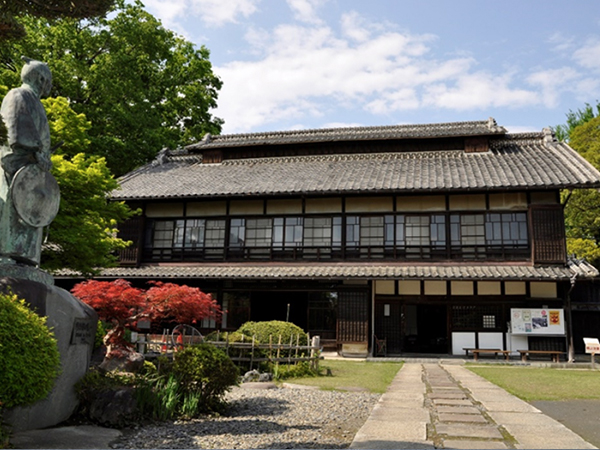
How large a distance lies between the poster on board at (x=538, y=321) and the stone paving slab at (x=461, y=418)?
12.0 m

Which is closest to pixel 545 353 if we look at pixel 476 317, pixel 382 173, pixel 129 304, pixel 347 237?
pixel 476 317

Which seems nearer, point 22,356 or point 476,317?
point 22,356

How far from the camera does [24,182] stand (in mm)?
6023

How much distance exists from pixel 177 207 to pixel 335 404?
1528 centimetres

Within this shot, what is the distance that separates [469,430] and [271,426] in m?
2.38

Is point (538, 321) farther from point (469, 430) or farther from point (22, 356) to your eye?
point (22, 356)

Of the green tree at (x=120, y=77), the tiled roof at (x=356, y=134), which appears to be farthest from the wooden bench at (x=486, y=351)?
the green tree at (x=120, y=77)

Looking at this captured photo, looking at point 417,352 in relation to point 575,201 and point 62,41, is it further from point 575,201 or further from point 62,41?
point 62,41

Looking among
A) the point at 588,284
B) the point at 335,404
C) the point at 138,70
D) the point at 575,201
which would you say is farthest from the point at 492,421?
the point at 138,70

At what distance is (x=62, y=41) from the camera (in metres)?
26.4

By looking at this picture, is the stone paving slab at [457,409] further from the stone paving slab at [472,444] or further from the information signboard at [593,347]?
the information signboard at [593,347]

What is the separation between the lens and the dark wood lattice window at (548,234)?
691 inches

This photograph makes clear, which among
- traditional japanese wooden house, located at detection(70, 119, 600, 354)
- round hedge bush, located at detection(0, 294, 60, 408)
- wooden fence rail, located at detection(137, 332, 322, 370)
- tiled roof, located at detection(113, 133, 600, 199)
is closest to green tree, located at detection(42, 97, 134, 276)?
wooden fence rail, located at detection(137, 332, 322, 370)

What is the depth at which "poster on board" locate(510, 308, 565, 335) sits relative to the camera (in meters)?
17.2
